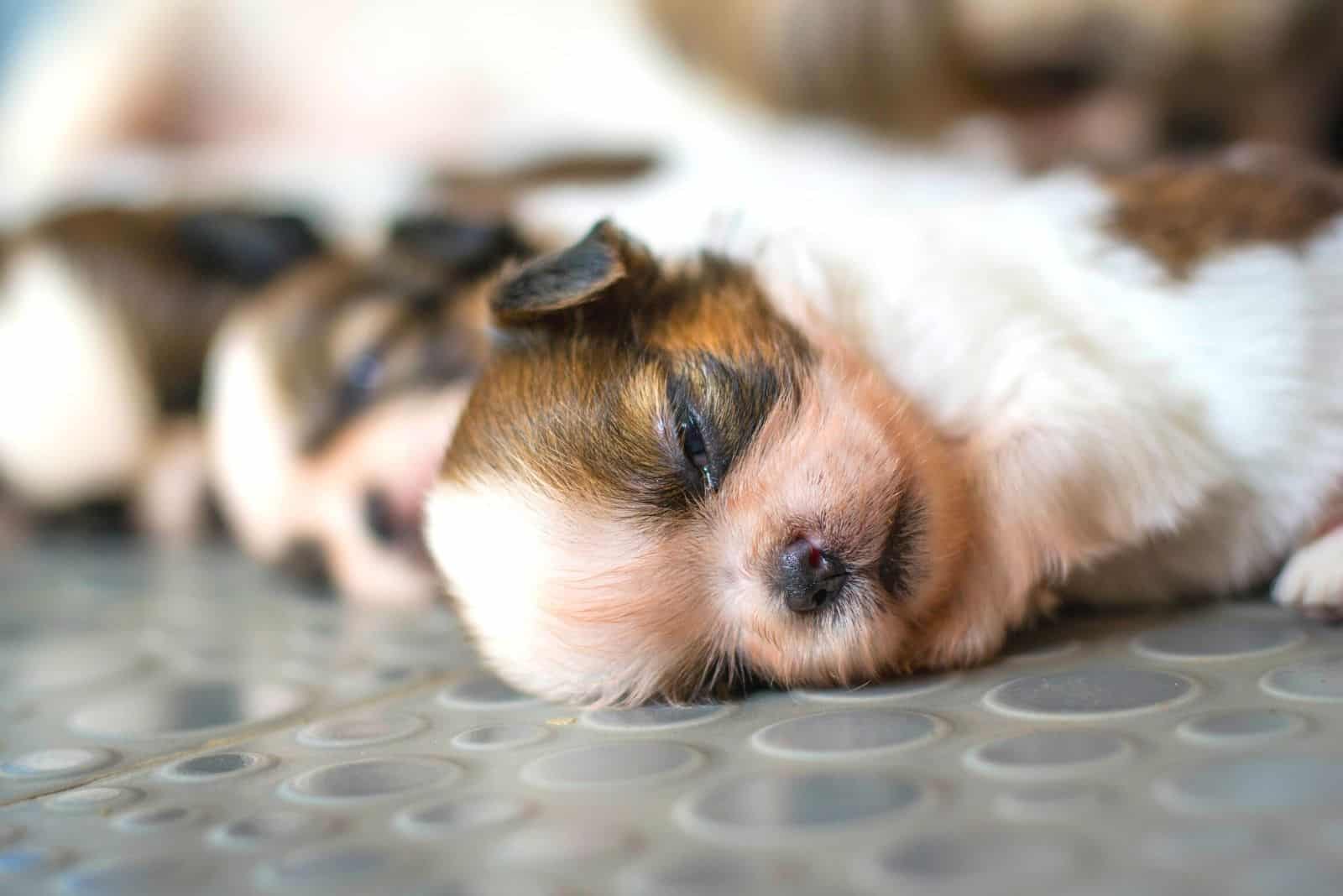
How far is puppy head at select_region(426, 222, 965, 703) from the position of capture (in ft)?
3.96

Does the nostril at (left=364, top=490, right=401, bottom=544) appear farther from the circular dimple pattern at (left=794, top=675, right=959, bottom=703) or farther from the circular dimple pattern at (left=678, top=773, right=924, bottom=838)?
the circular dimple pattern at (left=678, top=773, right=924, bottom=838)

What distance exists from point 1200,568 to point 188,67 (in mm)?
3285

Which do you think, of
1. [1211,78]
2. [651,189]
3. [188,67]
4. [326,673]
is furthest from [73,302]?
[1211,78]

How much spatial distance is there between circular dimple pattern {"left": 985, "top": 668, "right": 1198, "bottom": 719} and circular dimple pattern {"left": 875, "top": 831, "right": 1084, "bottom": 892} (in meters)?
0.24

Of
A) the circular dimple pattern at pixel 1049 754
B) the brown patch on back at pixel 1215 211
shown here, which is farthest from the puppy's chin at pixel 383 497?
the circular dimple pattern at pixel 1049 754

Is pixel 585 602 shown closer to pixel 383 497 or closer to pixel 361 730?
pixel 361 730

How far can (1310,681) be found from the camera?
106 cm

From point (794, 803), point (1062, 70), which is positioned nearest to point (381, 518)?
point (794, 803)

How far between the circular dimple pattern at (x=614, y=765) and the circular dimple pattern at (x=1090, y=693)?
0.89ft

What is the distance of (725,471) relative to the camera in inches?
49.2

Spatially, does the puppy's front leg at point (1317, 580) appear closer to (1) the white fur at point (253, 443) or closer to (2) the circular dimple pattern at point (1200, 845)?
(2) the circular dimple pattern at point (1200, 845)

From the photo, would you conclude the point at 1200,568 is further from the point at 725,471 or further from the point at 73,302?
the point at 73,302

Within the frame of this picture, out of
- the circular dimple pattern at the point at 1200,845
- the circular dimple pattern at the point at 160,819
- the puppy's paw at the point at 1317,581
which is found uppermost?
the puppy's paw at the point at 1317,581

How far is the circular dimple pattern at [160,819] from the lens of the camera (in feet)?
3.34
